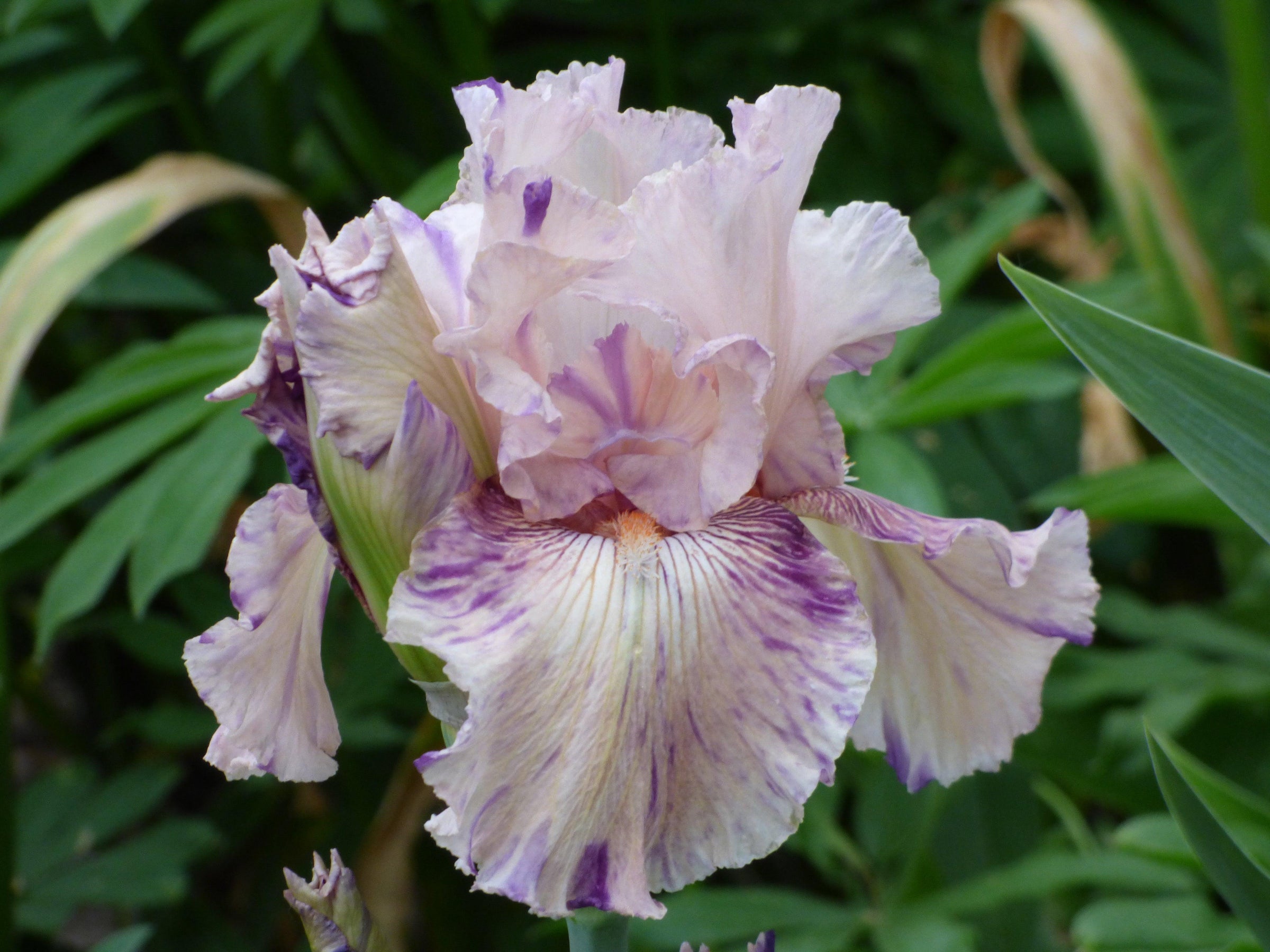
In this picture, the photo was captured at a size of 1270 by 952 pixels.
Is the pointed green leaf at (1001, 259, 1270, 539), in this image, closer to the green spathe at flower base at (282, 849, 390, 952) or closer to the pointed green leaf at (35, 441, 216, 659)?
the green spathe at flower base at (282, 849, 390, 952)

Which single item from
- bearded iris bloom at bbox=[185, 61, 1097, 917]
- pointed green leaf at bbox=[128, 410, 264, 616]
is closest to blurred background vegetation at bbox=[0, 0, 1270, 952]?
pointed green leaf at bbox=[128, 410, 264, 616]

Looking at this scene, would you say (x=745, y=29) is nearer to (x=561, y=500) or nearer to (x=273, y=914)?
(x=273, y=914)

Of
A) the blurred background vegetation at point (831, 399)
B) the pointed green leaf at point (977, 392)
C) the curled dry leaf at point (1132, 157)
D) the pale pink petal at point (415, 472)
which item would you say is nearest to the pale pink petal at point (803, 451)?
the pale pink petal at point (415, 472)

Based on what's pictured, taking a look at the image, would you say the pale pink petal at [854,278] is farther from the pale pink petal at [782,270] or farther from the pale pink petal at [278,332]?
the pale pink petal at [278,332]

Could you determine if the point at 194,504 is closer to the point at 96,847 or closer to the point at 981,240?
the point at 96,847

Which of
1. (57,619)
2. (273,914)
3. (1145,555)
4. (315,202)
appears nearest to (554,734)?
(57,619)
